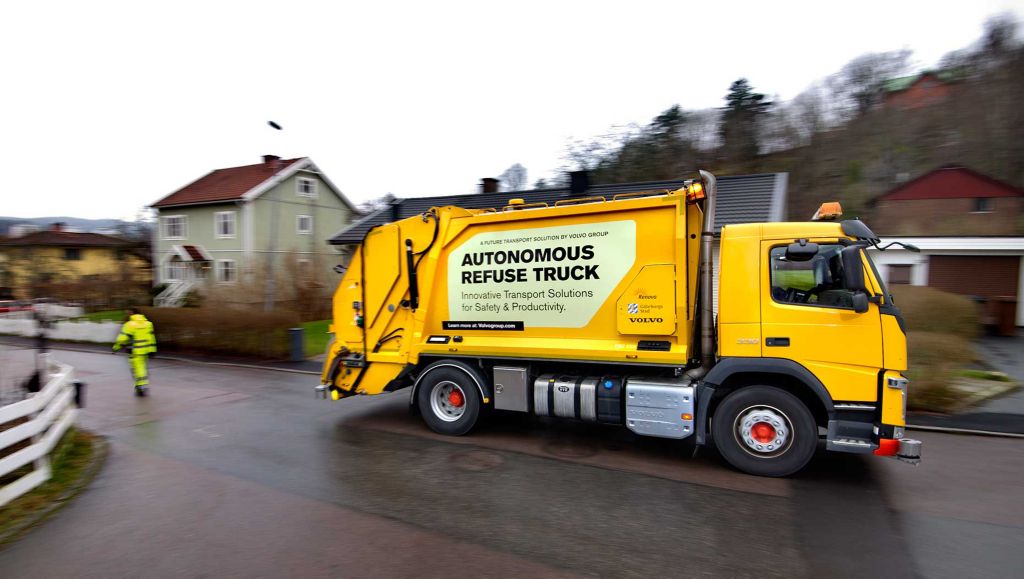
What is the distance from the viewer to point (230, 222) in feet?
102

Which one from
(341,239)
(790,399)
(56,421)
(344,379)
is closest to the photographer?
(790,399)

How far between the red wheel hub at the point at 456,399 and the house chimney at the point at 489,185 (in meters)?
19.1

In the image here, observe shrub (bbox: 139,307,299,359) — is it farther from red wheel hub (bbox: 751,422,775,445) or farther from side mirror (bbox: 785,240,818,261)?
side mirror (bbox: 785,240,818,261)

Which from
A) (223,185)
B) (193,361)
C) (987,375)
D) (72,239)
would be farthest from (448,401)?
(72,239)

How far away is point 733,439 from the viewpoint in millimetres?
5852

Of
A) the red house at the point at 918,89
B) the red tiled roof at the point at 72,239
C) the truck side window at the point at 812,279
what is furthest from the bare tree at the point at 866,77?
the red tiled roof at the point at 72,239

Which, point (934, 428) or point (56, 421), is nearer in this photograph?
point (56, 421)

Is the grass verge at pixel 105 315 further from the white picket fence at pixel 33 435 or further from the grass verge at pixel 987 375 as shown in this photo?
the grass verge at pixel 987 375

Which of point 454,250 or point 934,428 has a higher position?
point 454,250

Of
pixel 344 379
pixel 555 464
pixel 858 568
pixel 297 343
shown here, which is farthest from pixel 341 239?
pixel 858 568

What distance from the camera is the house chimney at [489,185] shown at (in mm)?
25656

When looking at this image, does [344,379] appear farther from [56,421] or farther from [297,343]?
[297,343]

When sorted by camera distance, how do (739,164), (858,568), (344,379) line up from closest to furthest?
(858,568) < (344,379) < (739,164)

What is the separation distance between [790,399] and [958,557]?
183 cm
